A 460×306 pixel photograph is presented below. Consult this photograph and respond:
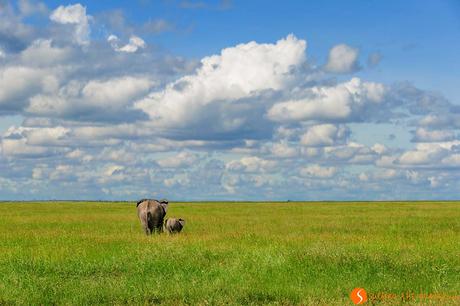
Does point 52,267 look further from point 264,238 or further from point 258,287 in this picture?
point 264,238

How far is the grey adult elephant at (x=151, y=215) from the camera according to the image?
92.9ft

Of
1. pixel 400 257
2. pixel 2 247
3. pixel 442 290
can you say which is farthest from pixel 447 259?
pixel 2 247

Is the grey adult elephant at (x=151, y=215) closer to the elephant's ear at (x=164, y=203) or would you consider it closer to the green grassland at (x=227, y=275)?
the elephant's ear at (x=164, y=203)

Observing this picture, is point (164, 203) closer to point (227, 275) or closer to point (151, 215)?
point (151, 215)

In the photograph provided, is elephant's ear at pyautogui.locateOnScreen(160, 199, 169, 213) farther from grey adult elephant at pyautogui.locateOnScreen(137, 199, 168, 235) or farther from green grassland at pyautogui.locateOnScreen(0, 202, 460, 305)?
green grassland at pyautogui.locateOnScreen(0, 202, 460, 305)

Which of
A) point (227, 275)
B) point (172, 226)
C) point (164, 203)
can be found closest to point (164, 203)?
point (164, 203)

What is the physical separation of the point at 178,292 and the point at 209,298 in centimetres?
94

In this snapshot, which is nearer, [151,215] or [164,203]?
[151,215]

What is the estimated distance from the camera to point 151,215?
2842cm

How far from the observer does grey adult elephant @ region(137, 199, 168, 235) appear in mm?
28328

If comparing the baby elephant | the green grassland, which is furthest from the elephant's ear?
the green grassland

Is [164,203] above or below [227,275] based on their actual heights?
above

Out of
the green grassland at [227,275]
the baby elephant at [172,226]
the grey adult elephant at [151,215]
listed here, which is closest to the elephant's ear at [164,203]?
the grey adult elephant at [151,215]

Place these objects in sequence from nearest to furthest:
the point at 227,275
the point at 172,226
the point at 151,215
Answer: the point at 227,275 < the point at 172,226 < the point at 151,215
